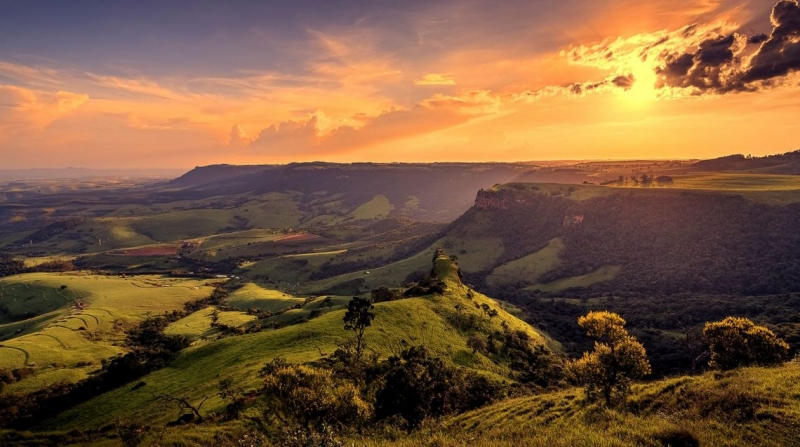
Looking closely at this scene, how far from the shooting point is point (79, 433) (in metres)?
57.7

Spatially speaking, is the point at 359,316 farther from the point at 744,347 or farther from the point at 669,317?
the point at 669,317

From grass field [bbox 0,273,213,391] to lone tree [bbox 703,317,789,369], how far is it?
12476cm

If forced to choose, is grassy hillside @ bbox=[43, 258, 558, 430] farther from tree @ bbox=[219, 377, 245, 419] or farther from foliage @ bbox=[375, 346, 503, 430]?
foliage @ bbox=[375, 346, 503, 430]

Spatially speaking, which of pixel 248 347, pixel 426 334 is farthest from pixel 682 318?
pixel 248 347

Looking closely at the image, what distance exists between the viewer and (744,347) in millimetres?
52344

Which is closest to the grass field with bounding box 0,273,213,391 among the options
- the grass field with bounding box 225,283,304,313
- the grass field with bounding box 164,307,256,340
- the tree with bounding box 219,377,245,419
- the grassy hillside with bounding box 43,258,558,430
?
the grass field with bounding box 164,307,256,340

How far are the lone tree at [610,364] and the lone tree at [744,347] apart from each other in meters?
16.1

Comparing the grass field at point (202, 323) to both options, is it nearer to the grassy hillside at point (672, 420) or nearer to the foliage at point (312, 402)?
the foliage at point (312, 402)

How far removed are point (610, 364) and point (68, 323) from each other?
172 meters

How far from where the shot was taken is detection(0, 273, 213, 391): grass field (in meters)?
102

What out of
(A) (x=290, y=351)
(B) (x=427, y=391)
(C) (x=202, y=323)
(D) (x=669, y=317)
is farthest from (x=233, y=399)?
(D) (x=669, y=317)

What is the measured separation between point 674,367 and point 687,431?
336 feet

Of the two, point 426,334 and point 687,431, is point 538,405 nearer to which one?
point 687,431

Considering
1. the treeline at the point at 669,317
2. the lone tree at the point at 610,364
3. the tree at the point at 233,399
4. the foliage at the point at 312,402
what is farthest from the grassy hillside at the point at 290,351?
the lone tree at the point at 610,364
